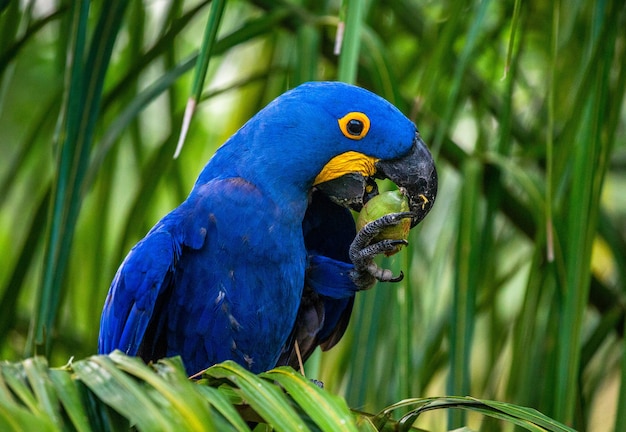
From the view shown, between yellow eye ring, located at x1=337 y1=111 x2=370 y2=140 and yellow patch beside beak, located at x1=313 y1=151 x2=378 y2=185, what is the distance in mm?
30

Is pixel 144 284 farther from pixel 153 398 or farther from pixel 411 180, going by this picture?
pixel 153 398

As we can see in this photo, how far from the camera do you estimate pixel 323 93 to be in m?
1.24

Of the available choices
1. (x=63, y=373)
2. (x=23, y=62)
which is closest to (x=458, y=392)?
(x=63, y=373)

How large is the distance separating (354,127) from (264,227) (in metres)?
0.20

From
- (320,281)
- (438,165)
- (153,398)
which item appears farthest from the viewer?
(438,165)

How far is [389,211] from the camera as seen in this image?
1179 mm

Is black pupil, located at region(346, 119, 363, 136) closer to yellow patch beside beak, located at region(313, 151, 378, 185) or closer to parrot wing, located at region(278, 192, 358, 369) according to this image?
yellow patch beside beak, located at region(313, 151, 378, 185)

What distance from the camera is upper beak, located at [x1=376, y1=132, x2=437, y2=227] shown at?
121cm

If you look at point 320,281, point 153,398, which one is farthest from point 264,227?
point 153,398

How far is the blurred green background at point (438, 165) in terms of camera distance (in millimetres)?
1152

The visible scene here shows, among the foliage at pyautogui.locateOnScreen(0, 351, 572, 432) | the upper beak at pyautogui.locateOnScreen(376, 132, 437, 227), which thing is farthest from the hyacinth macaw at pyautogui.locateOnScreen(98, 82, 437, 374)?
the foliage at pyautogui.locateOnScreen(0, 351, 572, 432)

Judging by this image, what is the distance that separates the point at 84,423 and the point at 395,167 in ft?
2.31

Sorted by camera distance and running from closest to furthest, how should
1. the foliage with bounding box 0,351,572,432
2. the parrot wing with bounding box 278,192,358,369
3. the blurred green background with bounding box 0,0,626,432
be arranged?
the foliage with bounding box 0,351,572,432, the blurred green background with bounding box 0,0,626,432, the parrot wing with bounding box 278,192,358,369

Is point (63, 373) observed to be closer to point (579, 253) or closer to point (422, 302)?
point (579, 253)
